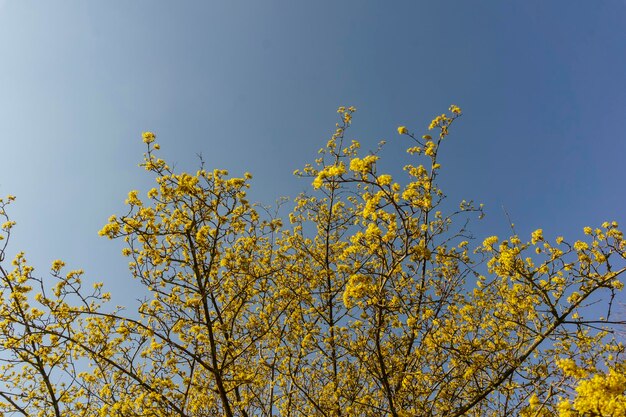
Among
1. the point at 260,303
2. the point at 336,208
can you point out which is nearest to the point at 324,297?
the point at 260,303

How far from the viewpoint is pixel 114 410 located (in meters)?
5.84

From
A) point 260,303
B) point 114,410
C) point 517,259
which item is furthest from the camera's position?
point 260,303

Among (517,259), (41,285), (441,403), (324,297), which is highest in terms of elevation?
(324,297)

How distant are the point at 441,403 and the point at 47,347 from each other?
6.61 metres

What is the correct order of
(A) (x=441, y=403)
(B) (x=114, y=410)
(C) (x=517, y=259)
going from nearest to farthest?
(C) (x=517, y=259), (B) (x=114, y=410), (A) (x=441, y=403)

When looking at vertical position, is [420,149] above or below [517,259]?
above

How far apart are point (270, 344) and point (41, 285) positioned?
408 centimetres

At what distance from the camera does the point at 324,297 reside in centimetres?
885

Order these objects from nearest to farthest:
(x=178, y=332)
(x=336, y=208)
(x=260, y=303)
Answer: (x=178, y=332)
(x=260, y=303)
(x=336, y=208)

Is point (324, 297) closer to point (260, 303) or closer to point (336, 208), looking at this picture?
point (260, 303)

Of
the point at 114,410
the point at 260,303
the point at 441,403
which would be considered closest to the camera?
the point at 114,410

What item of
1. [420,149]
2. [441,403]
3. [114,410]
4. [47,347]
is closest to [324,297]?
[441,403]

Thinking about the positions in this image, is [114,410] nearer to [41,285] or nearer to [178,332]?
[178,332]

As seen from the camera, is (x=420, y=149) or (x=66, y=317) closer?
(x=66, y=317)
